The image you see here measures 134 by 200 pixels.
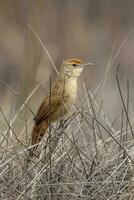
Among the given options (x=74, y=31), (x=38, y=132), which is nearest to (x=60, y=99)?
(x=38, y=132)

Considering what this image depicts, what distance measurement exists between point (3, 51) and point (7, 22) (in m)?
0.43

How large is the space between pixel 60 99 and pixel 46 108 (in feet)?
0.51

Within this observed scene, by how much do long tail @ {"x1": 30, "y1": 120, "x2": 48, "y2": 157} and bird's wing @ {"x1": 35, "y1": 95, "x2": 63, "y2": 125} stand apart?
0.12 feet

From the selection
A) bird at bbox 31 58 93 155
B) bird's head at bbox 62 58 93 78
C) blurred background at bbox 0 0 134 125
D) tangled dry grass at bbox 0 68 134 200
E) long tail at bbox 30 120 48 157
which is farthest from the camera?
blurred background at bbox 0 0 134 125

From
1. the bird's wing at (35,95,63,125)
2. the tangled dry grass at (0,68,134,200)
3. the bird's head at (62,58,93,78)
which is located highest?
the bird's head at (62,58,93,78)

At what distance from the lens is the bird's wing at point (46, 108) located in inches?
298

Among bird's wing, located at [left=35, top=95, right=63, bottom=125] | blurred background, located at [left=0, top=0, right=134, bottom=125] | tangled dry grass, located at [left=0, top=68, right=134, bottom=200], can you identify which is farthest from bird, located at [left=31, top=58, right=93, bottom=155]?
blurred background, located at [left=0, top=0, right=134, bottom=125]

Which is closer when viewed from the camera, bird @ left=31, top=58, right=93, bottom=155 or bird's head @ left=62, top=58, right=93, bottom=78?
bird @ left=31, top=58, right=93, bottom=155

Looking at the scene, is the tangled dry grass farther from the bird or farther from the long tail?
the bird

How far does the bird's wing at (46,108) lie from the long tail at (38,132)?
0.12 ft

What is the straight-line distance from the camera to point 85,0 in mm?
14570

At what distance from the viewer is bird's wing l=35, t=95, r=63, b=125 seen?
24.8ft

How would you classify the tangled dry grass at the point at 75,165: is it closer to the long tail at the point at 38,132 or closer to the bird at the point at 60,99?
the long tail at the point at 38,132

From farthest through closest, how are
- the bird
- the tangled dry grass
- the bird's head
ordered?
the bird's head < the bird < the tangled dry grass
